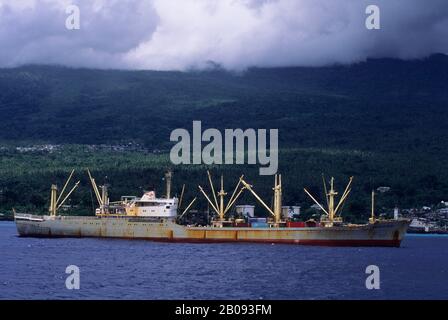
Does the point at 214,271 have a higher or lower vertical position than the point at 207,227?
lower

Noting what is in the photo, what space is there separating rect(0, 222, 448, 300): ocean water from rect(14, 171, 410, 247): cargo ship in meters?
2.67

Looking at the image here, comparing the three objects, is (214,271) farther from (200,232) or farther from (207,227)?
(207,227)

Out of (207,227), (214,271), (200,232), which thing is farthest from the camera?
(207,227)

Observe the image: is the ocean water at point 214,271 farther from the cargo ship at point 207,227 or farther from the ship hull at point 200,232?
the cargo ship at point 207,227

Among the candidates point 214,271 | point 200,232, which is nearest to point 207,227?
point 200,232

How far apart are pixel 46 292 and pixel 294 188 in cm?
8219

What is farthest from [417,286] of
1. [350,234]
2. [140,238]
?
[140,238]

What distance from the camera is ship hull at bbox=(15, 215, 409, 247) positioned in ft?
280

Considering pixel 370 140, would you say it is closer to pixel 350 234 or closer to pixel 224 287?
pixel 350 234

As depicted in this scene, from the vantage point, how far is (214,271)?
59.8 metres

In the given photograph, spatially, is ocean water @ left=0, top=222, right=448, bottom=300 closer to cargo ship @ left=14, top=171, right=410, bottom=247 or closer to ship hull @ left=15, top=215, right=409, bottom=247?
ship hull @ left=15, top=215, right=409, bottom=247

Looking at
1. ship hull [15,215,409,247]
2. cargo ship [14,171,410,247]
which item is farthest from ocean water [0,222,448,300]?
cargo ship [14,171,410,247]

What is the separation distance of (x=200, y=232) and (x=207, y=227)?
3.31ft
